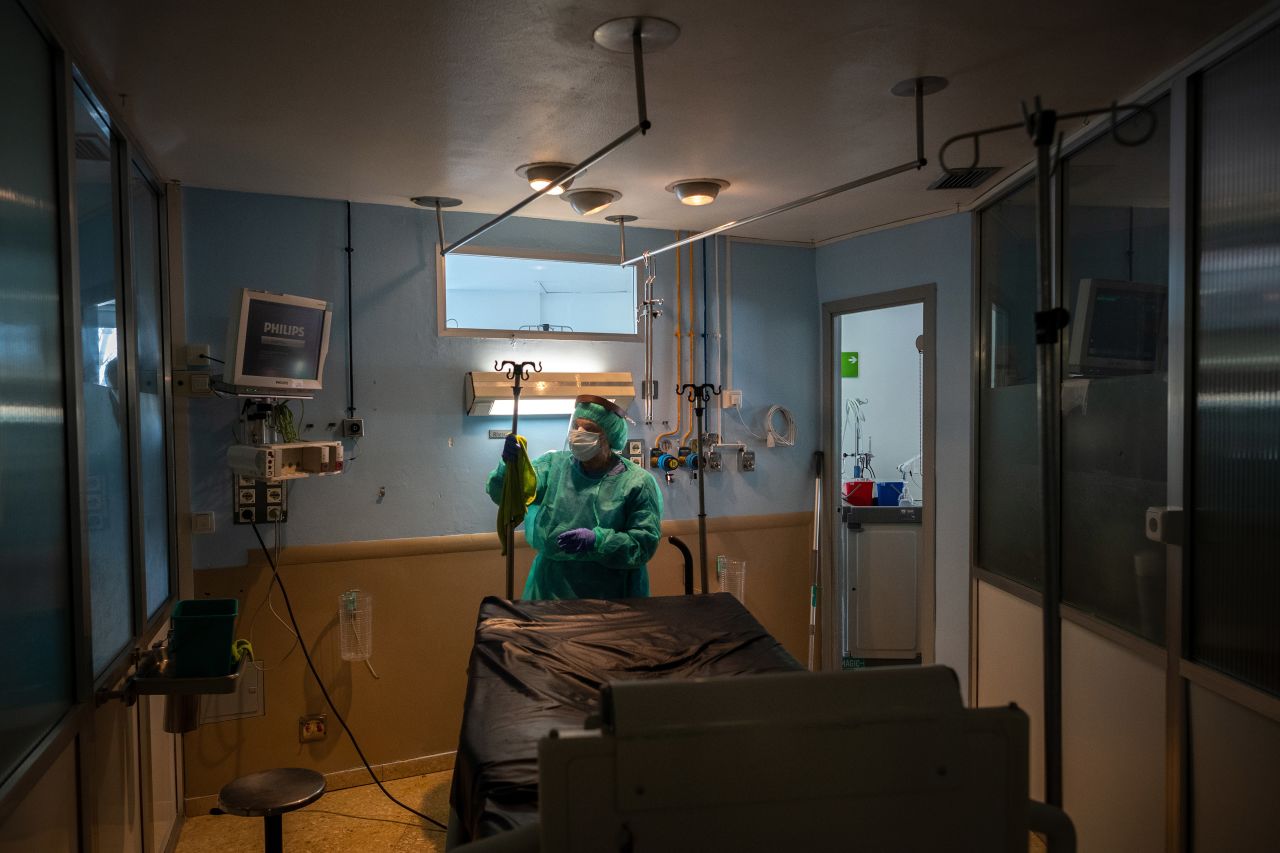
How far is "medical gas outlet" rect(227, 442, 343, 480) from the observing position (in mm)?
2990

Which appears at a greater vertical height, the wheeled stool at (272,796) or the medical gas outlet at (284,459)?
the medical gas outlet at (284,459)

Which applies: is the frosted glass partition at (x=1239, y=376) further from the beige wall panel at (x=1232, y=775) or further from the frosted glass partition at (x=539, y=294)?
the frosted glass partition at (x=539, y=294)

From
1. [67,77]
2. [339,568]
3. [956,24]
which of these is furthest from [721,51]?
[339,568]

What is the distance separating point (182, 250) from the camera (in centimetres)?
333

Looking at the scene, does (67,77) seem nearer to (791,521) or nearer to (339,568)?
(339,568)

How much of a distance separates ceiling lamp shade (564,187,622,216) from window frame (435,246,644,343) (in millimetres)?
520

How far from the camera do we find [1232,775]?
1.98m

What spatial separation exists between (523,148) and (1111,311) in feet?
6.38

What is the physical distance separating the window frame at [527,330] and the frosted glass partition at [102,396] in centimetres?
148

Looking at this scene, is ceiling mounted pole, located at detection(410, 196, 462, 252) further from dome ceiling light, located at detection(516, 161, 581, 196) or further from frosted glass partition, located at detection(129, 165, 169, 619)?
frosted glass partition, located at detection(129, 165, 169, 619)

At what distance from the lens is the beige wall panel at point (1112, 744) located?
231cm

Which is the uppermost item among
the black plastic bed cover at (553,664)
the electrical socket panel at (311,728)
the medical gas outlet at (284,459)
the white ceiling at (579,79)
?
the white ceiling at (579,79)

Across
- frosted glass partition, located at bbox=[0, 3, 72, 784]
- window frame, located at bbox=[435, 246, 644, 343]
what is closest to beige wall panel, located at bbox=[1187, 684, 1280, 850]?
frosted glass partition, located at bbox=[0, 3, 72, 784]

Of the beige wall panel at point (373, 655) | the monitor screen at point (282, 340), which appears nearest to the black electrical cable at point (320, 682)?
the beige wall panel at point (373, 655)
